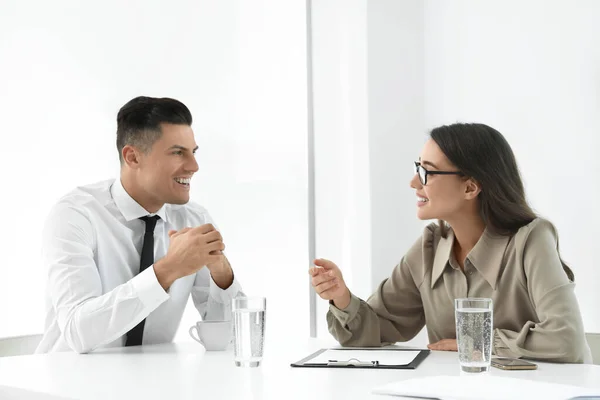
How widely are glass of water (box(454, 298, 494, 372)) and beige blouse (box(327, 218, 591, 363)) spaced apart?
32 centimetres

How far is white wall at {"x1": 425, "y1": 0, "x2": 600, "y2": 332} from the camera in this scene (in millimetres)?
2846

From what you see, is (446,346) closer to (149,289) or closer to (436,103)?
(149,289)

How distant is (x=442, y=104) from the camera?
343cm

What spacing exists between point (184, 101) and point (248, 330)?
191 centimetres

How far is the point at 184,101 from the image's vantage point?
10.7ft

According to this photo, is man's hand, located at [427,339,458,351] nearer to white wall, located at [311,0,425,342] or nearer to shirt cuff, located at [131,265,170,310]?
shirt cuff, located at [131,265,170,310]

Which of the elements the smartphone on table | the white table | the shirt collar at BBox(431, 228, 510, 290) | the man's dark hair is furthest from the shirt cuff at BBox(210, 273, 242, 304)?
the smartphone on table

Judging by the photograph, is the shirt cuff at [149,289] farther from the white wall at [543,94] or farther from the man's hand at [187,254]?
the white wall at [543,94]

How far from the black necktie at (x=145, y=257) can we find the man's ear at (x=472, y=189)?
1000mm

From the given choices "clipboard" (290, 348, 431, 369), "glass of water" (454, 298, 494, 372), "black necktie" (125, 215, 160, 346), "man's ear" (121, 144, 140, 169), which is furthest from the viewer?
"man's ear" (121, 144, 140, 169)

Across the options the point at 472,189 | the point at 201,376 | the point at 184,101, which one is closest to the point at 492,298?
the point at 472,189

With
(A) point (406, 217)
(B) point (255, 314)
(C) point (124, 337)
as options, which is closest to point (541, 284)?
(B) point (255, 314)

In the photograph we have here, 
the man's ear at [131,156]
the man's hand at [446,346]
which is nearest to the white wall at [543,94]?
the man's hand at [446,346]

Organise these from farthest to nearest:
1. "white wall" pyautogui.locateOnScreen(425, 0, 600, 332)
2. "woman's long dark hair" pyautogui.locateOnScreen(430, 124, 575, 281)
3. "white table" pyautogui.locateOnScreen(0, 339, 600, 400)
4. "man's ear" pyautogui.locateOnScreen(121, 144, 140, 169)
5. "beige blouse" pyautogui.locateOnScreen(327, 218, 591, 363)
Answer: "white wall" pyautogui.locateOnScreen(425, 0, 600, 332) → "man's ear" pyautogui.locateOnScreen(121, 144, 140, 169) → "woman's long dark hair" pyautogui.locateOnScreen(430, 124, 575, 281) → "beige blouse" pyautogui.locateOnScreen(327, 218, 591, 363) → "white table" pyautogui.locateOnScreen(0, 339, 600, 400)
